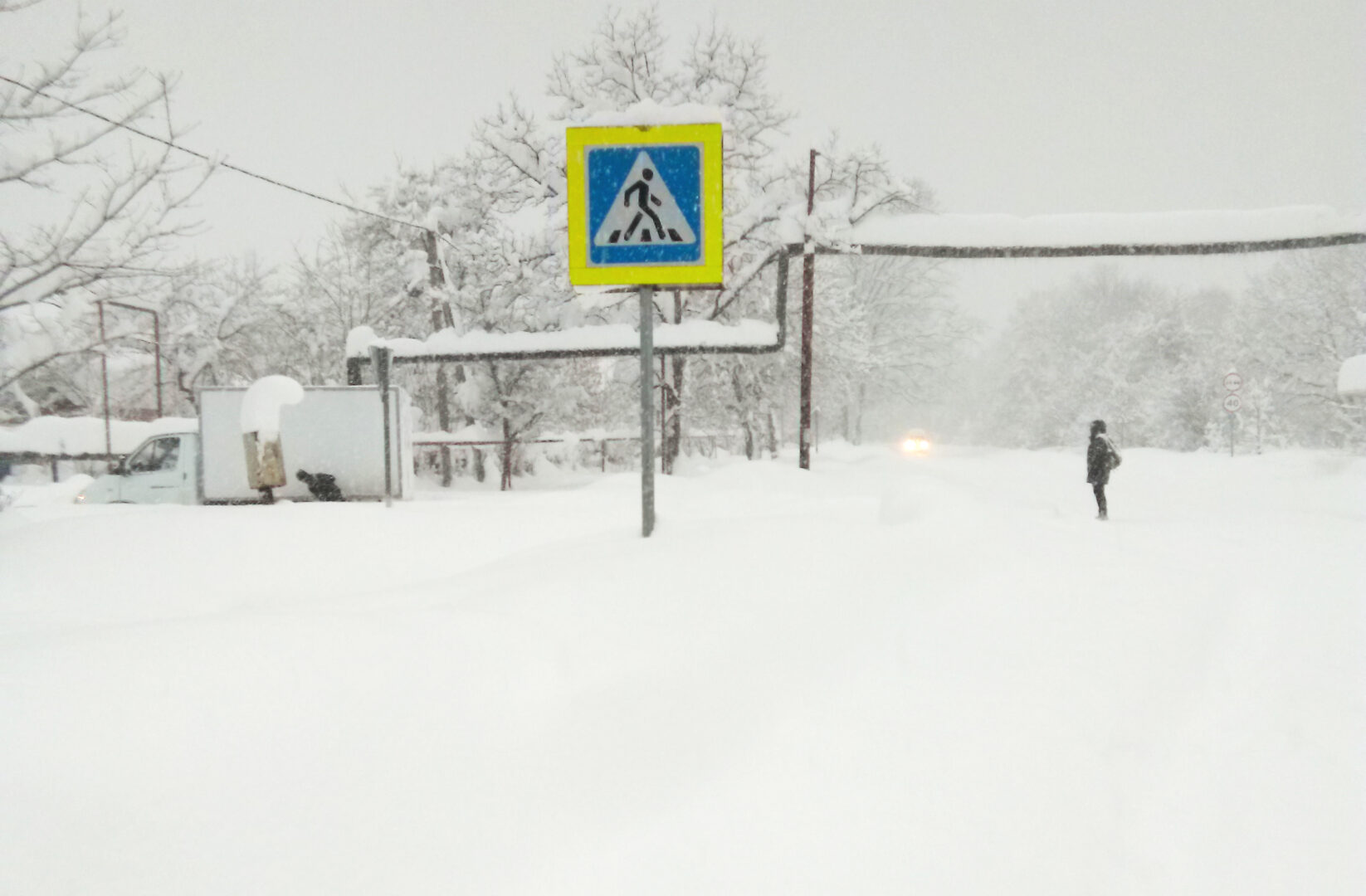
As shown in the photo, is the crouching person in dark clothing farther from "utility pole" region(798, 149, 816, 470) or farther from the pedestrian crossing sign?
the pedestrian crossing sign

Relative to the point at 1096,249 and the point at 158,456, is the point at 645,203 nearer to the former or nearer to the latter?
the point at 1096,249

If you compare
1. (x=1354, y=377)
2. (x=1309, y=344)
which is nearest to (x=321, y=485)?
(x=1354, y=377)

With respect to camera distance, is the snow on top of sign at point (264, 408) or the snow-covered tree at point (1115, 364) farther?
the snow-covered tree at point (1115, 364)

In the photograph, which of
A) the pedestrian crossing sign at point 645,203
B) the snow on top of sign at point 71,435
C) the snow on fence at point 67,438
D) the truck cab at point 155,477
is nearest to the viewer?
the pedestrian crossing sign at point 645,203

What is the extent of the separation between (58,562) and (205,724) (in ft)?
13.1

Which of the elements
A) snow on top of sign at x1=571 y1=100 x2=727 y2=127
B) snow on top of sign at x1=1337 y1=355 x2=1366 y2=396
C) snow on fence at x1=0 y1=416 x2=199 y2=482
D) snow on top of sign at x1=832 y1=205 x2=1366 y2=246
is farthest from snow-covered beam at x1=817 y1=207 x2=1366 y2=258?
snow on fence at x1=0 y1=416 x2=199 y2=482

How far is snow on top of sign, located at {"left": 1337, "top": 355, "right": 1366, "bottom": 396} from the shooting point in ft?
44.6

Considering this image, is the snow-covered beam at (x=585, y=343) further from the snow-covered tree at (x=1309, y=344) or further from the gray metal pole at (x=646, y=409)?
the snow-covered tree at (x=1309, y=344)

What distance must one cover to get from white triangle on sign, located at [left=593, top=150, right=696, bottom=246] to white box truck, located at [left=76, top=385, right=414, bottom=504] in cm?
963

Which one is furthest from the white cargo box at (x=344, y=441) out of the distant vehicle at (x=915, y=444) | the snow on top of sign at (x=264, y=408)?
the distant vehicle at (x=915, y=444)

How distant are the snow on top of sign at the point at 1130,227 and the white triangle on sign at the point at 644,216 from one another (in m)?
10.0

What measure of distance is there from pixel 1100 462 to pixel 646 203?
916 cm

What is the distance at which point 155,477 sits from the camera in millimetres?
13188

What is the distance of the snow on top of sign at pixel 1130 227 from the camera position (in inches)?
515
